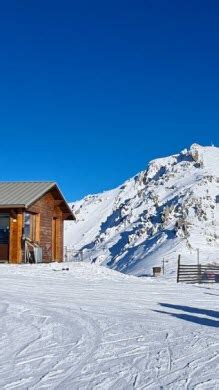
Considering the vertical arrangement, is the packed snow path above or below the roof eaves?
below

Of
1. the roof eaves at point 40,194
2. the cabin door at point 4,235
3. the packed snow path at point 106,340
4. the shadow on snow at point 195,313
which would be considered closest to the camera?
the packed snow path at point 106,340

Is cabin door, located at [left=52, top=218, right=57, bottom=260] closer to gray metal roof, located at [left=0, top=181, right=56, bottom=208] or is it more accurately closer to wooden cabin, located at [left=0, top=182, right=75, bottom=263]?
wooden cabin, located at [left=0, top=182, right=75, bottom=263]

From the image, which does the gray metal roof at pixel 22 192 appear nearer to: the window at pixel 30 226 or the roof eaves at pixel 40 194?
the roof eaves at pixel 40 194

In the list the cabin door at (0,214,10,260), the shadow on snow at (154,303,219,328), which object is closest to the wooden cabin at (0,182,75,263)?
the cabin door at (0,214,10,260)

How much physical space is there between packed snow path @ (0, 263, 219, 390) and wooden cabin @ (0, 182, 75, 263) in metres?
9.15

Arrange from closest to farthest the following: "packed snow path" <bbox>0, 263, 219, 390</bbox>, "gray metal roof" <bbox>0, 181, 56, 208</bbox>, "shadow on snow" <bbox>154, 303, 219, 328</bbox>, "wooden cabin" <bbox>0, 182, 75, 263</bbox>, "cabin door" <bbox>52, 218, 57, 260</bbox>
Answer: "packed snow path" <bbox>0, 263, 219, 390</bbox>
"shadow on snow" <bbox>154, 303, 219, 328</bbox>
"gray metal roof" <bbox>0, 181, 56, 208</bbox>
"wooden cabin" <bbox>0, 182, 75, 263</bbox>
"cabin door" <bbox>52, 218, 57, 260</bbox>

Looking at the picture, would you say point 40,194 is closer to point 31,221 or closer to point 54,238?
point 31,221

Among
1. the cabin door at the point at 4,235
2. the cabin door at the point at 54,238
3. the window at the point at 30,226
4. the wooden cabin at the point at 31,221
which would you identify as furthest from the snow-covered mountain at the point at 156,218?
the cabin door at the point at 4,235

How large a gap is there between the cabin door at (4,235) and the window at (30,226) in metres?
1.03

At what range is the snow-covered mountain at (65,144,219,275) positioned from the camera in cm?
5691

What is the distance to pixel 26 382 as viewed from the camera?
17.8ft

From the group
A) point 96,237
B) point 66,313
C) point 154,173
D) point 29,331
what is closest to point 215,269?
point 66,313

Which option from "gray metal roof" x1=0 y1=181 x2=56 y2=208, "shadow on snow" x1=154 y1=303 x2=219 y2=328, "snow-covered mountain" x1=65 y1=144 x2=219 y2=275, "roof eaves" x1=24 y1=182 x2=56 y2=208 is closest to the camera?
"shadow on snow" x1=154 y1=303 x2=219 y2=328

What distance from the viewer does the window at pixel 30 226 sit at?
2445 centimetres
